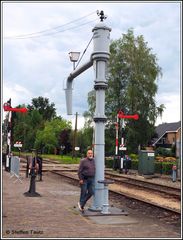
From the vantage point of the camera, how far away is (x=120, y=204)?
12.7 meters

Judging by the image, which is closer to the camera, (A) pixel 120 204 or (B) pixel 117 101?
(A) pixel 120 204

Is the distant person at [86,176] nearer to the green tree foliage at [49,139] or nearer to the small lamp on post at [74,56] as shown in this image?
the small lamp on post at [74,56]

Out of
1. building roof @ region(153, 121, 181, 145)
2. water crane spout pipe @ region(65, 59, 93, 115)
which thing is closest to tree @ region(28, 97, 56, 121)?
building roof @ region(153, 121, 181, 145)

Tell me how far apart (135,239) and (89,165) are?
2986 millimetres

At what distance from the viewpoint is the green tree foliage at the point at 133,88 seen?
→ 152ft

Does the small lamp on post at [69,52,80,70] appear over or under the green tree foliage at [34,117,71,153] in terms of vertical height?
over

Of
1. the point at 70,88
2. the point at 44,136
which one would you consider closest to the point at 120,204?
the point at 70,88

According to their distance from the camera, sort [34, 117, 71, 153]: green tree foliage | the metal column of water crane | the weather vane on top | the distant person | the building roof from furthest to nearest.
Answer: [34, 117, 71, 153]: green tree foliage, the building roof, the weather vane on top, the metal column of water crane, the distant person

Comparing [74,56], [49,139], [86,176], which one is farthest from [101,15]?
[49,139]

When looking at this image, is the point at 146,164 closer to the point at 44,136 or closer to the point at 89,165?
the point at 89,165

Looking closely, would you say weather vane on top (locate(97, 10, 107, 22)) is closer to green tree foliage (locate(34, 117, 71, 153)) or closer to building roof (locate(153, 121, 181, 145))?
building roof (locate(153, 121, 181, 145))

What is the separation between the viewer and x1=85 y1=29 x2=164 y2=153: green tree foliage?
46312 millimetres

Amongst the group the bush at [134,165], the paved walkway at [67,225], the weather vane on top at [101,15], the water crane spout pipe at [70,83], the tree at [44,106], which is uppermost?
the tree at [44,106]

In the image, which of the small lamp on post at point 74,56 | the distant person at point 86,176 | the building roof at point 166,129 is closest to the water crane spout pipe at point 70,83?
the small lamp on post at point 74,56
